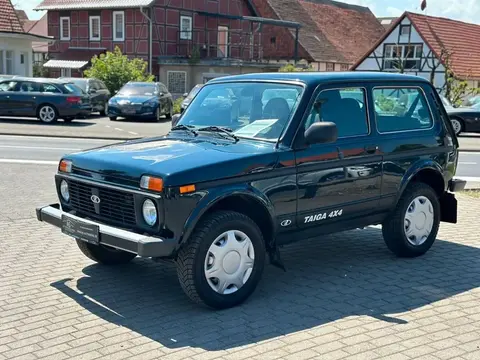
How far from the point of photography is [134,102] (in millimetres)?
27125

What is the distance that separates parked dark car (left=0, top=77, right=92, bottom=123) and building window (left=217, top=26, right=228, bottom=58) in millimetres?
23251

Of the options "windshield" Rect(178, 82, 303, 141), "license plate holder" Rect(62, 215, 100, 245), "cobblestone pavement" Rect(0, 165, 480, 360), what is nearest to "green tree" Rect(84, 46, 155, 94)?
"cobblestone pavement" Rect(0, 165, 480, 360)

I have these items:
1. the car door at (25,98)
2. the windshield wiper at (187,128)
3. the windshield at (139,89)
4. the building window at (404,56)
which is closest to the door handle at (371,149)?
the windshield wiper at (187,128)

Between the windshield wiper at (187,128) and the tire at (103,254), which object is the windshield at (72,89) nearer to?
the windshield wiper at (187,128)

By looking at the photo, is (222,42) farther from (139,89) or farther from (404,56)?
(139,89)

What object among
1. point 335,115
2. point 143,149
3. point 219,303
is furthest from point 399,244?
point 143,149

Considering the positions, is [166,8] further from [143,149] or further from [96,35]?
A: [143,149]

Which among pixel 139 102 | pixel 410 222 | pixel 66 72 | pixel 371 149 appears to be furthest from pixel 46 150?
pixel 66 72

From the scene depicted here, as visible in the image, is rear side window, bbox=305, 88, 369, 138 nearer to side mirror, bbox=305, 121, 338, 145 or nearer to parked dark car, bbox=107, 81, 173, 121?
side mirror, bbox=305, 121, 338, 145

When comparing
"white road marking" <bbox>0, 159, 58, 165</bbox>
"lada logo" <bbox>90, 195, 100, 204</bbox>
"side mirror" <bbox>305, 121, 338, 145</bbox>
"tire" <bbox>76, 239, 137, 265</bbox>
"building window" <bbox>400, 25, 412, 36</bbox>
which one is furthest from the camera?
"building window" <bbox>400, 25, 412, 36</bbox>

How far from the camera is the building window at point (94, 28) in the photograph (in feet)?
151

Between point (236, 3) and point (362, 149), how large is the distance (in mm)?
45532

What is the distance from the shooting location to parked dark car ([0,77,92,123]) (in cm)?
2455

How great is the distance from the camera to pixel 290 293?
5840 mm
